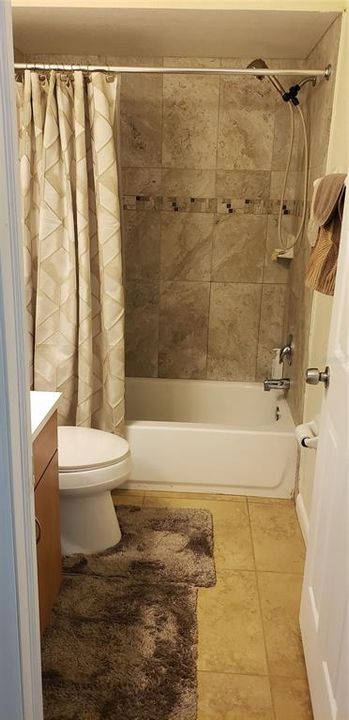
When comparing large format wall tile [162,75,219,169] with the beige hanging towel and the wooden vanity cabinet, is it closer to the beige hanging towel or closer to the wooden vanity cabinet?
the beige hanging towel

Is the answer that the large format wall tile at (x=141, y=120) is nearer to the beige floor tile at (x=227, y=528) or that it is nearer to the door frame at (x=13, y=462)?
the beige floor tile at (x=227, y=528)

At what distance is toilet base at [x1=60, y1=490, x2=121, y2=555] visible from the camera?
2.21 m

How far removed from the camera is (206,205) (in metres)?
3.04

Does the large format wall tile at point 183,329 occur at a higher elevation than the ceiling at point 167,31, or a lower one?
lower

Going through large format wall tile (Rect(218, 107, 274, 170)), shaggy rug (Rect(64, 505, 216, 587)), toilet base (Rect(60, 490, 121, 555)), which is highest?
large format wall tile (Rect(218, 107, 274, 170))

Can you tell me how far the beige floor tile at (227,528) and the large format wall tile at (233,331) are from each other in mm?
813

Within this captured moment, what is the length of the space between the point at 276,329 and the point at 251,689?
192 centimetres

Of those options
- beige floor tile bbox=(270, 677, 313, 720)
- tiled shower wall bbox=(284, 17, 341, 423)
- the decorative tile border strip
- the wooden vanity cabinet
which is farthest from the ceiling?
beige floor tile bbox=(270, 677, 313, 720)

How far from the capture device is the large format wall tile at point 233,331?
10.4 ft

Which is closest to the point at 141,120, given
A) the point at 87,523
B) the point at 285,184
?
the point at 285,184

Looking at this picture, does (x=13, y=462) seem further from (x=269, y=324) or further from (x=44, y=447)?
(x=269, y=324)

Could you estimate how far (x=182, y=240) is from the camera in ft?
10.2

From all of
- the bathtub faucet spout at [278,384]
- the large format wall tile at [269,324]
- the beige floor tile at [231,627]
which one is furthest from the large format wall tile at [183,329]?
the beige floor tile at [231,627]

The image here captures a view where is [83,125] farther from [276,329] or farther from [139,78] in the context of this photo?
[276,329]
